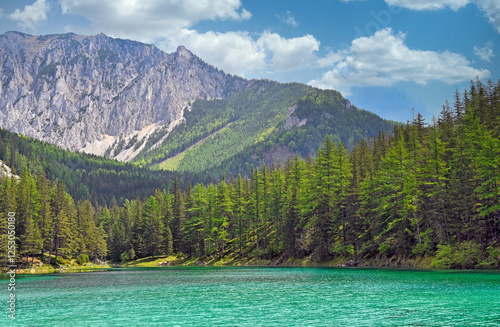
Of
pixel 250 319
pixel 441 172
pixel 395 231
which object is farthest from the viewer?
pixel 395 231

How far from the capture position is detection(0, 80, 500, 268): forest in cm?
6475

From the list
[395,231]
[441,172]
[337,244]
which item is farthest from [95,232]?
[441,172]

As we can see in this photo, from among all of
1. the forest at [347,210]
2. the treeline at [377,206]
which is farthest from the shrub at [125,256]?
the treeline at [377,206]

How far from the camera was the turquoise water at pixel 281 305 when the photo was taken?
90.2 feet

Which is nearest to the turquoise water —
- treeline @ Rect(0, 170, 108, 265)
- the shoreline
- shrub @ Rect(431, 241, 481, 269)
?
shrub @ Rect(431, 241, 481, 269)

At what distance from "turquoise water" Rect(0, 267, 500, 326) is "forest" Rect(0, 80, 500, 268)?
1959 centimetres

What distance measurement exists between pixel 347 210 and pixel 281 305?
53741 mm

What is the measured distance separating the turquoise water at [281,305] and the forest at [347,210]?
64.3 feet

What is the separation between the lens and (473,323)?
992 inches

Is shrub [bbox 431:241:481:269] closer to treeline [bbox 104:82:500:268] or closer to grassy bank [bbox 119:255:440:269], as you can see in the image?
treeline [bbox 104:82:500:268]

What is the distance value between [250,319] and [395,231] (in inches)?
2110

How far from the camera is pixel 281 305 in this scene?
33594 mm

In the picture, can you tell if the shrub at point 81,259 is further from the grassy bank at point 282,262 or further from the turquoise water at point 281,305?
the turquoise water at point 281,305

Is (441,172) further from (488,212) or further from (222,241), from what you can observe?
(222,241)
